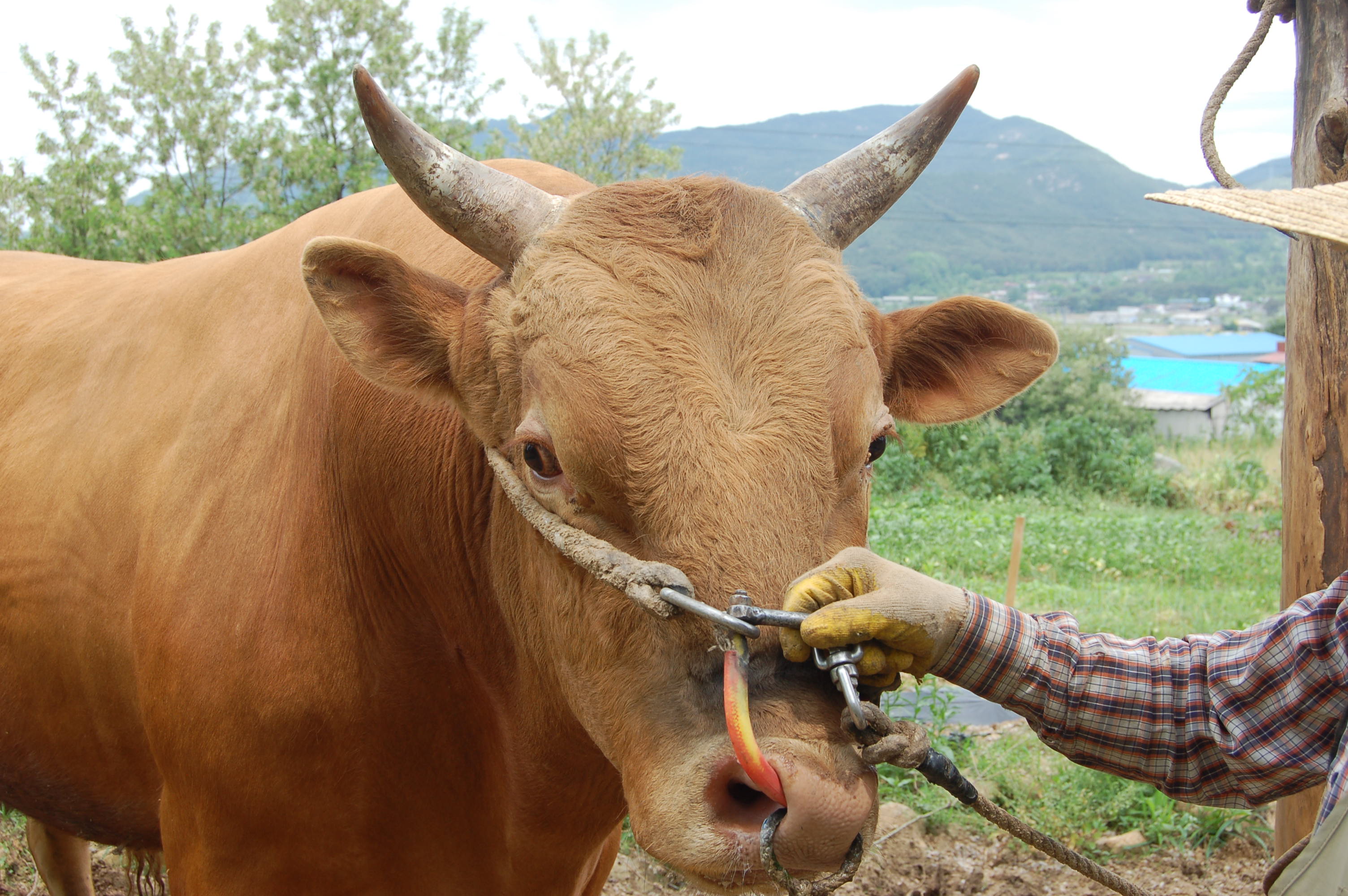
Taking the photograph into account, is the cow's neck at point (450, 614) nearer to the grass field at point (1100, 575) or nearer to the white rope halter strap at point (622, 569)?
the white rope halter strap at point (622, 569)

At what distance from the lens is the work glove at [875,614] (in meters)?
1.73

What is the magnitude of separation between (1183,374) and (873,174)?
59071 mm

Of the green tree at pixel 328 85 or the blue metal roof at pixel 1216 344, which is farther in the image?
the blue metal roof at pixel 1216 344

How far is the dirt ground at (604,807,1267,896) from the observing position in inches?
170

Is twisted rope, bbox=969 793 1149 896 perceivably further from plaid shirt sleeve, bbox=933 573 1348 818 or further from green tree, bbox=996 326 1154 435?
green tree, bbox=996 326 1154 435

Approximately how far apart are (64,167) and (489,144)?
7.57 metres

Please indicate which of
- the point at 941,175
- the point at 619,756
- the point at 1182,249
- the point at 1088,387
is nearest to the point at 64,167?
the point at 619,756

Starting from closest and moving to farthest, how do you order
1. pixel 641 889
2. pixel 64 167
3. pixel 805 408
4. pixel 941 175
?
pixel 805 408
pixel 641 889
pixel 64 167
pixel 941 175

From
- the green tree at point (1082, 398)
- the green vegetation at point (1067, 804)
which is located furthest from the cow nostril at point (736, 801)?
the green tree at point (1082, 398)

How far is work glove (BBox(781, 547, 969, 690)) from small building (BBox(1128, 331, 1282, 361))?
7216cm

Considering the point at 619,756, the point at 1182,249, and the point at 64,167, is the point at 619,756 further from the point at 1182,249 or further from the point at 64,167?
the point at 1182,249

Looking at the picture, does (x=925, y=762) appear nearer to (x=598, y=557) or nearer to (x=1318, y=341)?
(x=598, y=557)

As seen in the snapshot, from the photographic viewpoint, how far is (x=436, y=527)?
2666mm

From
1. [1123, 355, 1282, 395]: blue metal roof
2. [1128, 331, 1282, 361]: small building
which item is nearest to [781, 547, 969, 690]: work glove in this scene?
[1123, 355, 1282, 395]: blue metal roof
